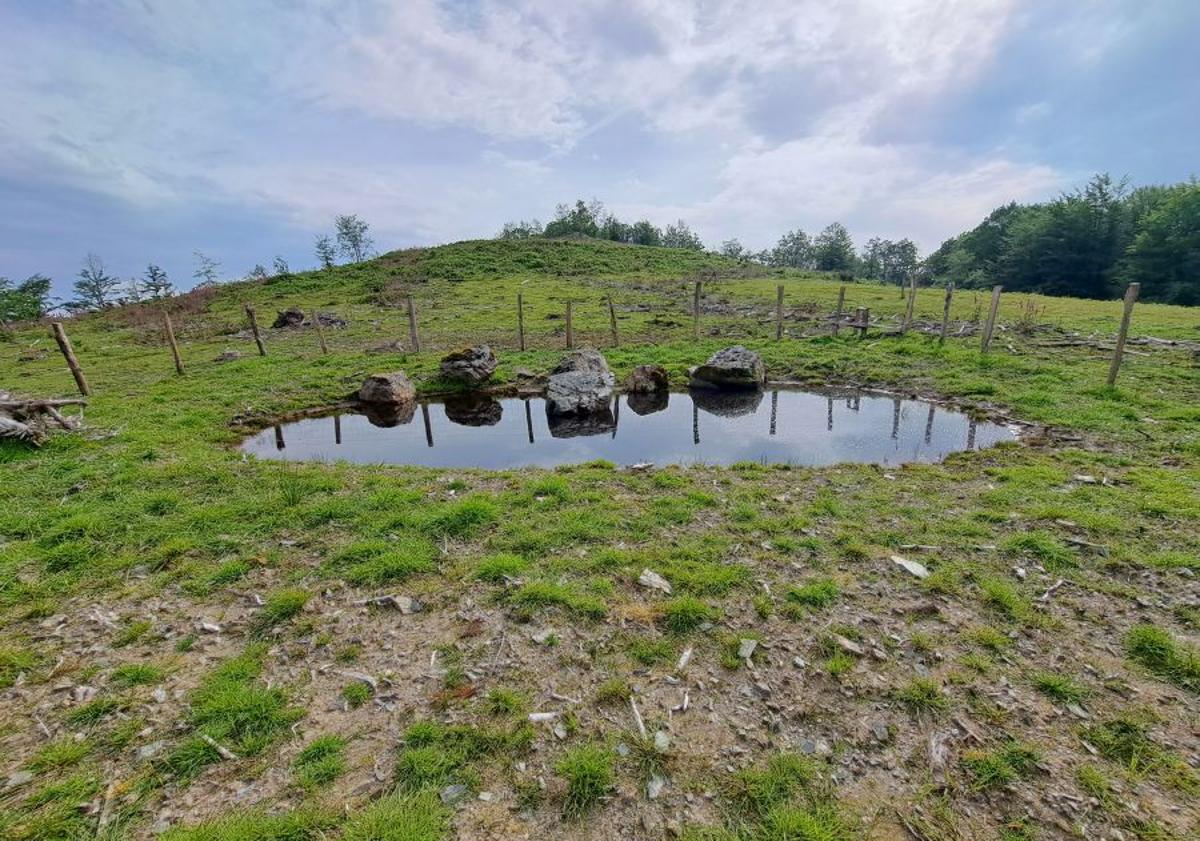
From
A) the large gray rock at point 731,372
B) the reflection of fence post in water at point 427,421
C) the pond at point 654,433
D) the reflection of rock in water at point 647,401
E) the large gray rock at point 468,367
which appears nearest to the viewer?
the pond at point 654,433

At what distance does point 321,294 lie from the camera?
46.2 meters

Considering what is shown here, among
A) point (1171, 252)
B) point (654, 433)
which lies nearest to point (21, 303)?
point (654, 433)

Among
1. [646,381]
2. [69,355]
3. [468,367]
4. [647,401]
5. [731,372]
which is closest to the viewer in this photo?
[69,355]

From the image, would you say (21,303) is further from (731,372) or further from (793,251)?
(793,251)

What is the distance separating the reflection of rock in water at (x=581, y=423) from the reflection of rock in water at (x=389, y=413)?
4122 mm

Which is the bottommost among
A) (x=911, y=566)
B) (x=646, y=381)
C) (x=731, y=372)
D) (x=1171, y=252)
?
(x=911, y=566)

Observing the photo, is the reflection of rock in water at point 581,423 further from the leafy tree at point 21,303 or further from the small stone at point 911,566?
the leafy tree at point 21,303

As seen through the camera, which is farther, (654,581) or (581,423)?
(581,423)

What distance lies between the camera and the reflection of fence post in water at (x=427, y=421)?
42.2 ft

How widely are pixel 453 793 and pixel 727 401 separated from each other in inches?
526

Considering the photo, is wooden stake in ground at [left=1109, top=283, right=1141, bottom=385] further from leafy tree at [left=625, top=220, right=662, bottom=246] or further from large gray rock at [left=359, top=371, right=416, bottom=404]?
leafy tree at [left=625, top=220, right=662, bottom=246]

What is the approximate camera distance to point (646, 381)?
1672 centimetres

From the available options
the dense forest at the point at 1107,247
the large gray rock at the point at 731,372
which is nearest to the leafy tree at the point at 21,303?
the large gray rock at the point at 731,372

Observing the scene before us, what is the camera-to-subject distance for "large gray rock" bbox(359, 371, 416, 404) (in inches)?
612
